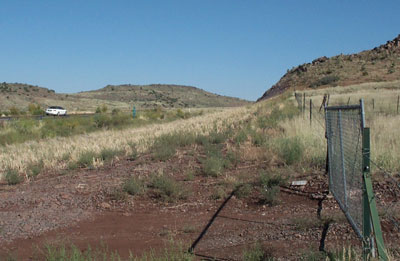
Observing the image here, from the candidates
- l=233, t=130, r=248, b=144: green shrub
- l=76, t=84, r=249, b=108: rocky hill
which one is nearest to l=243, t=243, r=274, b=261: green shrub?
l=233, t=130, r=248, b=144: green shrub

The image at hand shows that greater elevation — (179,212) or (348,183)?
(348,183)

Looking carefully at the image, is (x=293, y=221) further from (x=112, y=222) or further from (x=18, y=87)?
(x=18, y=87)

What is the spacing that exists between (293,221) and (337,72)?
66.2 metres

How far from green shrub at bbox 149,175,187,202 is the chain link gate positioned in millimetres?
3445

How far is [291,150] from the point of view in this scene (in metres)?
12.8

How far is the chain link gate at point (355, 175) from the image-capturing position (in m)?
5.39

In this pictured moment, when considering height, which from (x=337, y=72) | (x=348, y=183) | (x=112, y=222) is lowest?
(x=112, y=222)

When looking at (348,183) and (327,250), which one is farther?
(348,183)

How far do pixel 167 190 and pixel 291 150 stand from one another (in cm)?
410

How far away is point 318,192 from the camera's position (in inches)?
384

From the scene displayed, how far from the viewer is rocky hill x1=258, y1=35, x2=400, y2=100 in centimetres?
6214

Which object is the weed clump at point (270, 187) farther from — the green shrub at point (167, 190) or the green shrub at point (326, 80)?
the green shrub at point (326, 80)

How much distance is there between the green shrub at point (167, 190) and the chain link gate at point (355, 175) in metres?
3.44

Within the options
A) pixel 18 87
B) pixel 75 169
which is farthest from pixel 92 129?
pixel 18 87
